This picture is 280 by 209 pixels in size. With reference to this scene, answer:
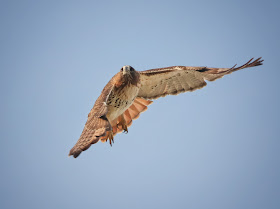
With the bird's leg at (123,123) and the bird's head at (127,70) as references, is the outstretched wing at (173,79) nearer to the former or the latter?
the bird's head at (127,70)

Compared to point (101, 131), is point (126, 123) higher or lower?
higher

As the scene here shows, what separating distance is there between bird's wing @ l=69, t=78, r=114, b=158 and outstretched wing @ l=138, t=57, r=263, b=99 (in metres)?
1.70

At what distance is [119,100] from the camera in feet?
40.5

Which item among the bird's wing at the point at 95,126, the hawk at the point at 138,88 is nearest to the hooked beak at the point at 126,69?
the hawk at the point at 138,88

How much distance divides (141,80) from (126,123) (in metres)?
1.52

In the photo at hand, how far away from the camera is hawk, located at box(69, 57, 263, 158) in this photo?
12141 millimetres

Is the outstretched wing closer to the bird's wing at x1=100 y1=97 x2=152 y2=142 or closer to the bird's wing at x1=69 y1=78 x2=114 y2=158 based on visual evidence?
the bird's wing at x1=100 y1=97 x2=152 y2=142

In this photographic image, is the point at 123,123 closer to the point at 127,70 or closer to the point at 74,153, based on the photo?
the point at 127,70

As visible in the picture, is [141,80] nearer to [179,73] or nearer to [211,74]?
[179,73]

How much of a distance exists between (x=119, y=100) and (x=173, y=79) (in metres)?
2.29

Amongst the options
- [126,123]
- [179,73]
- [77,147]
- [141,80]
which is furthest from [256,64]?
[77,147]

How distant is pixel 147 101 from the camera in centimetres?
1398

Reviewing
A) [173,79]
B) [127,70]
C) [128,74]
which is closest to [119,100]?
[128,74]

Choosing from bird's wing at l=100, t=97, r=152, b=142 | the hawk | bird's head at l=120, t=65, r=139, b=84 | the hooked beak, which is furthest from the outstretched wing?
the hooked beak
